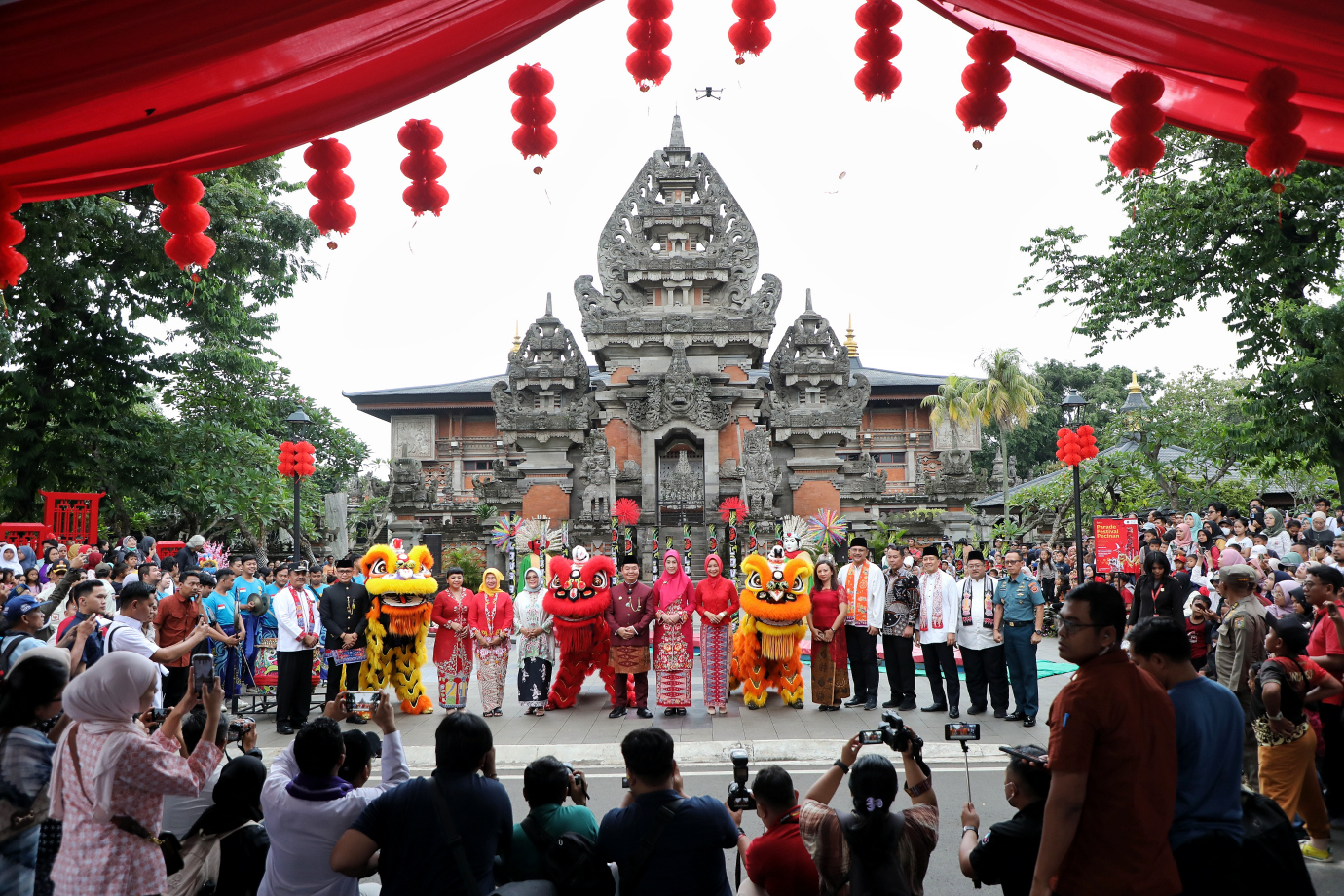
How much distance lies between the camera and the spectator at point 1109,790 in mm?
2740

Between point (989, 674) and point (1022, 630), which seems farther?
point (989, 674)

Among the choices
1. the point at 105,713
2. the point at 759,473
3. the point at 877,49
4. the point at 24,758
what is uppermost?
the point at 877,49

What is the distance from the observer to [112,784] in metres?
3.22

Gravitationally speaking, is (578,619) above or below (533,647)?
above

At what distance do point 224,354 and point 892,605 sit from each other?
17.1 m

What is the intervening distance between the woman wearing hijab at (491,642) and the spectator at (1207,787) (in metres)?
7.71

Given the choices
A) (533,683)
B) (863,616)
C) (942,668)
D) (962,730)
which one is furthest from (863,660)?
(962,730)

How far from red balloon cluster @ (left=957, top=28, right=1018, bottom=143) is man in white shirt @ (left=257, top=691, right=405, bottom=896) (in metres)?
4.14

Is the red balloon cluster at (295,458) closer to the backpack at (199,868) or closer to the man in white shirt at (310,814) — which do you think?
the backpack at (199,868)

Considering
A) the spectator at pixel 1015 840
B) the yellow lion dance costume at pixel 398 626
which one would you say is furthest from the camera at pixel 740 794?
the yellow lion dance costume at pixel 398 626

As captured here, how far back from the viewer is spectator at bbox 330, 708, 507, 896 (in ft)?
9.68

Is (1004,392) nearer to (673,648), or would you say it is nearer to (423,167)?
(673,648)

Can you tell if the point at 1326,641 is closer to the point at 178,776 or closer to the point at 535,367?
the point at 178,776

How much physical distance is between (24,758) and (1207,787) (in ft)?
14.8
